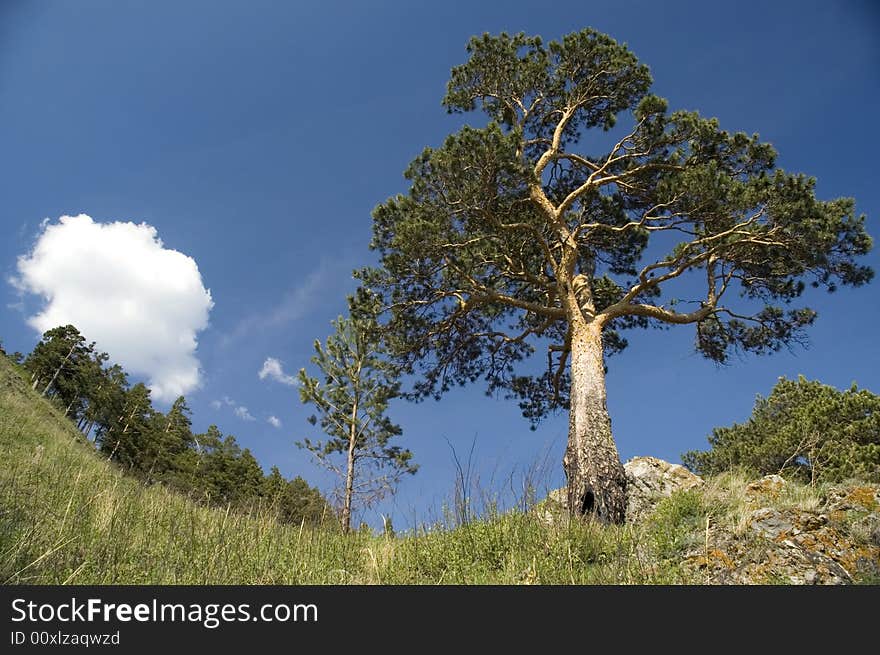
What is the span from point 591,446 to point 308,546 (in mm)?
5319

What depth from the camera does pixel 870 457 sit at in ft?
49.1

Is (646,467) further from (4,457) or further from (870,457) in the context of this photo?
(4,457)

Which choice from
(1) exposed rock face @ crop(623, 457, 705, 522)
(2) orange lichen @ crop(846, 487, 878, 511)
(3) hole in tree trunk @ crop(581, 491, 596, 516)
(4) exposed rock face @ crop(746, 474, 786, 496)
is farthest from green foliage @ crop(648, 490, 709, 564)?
(1) exposed rock face @ crop(623, 457, 705, 522)

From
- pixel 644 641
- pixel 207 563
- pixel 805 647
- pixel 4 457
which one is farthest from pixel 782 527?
pixel 4 457

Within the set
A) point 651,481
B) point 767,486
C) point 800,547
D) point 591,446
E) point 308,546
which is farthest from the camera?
point 651,481

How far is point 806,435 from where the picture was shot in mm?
16453

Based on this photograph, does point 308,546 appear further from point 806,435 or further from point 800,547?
point 806,435

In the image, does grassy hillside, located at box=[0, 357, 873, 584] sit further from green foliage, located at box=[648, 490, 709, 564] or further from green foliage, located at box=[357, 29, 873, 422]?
green foliage, located at box=[357, 29, 873, 422]

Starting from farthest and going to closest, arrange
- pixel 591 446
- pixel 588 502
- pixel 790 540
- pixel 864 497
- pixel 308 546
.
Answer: pixel 591 446, pixel 588 502, pixel 308 546, pixel 864 497, pixel 790 540

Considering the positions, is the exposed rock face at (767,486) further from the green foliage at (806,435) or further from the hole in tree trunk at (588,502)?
the green foliage at (806,435)

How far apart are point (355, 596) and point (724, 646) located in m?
2.03

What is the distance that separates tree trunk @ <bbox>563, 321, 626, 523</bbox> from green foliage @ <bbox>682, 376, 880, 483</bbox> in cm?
572

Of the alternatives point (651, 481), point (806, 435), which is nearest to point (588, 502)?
point (651, 481)

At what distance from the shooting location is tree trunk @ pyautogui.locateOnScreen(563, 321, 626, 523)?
8.30m
